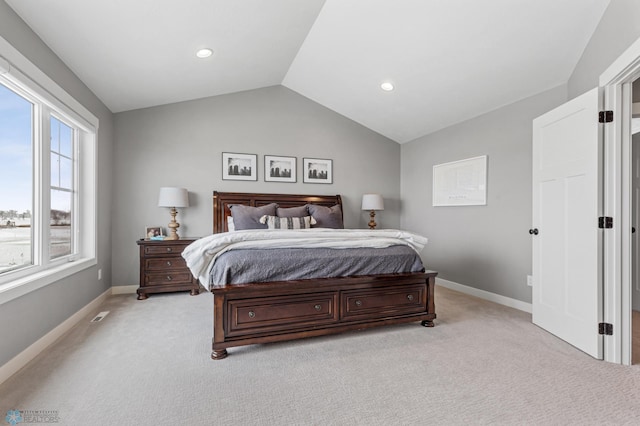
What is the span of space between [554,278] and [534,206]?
68 centimetres

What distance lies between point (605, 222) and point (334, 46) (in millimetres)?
3049

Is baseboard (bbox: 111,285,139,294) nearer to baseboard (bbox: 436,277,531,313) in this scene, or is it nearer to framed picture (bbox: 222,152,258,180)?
framed picture (bbox: 222,152,258,180)

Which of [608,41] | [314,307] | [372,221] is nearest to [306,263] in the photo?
[314,307]

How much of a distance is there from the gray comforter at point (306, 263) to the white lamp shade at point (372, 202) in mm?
2040

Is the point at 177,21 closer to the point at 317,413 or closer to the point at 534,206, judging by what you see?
the point at 317,413

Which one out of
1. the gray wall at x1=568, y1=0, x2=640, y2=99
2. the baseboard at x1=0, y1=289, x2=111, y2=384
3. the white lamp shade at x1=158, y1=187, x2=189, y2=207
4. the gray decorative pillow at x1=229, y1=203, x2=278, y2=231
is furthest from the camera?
the gray decorative pillow at x1=229, y1=203, x2=278, y2=231

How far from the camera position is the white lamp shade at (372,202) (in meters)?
4.99

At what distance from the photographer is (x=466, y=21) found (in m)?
2.75

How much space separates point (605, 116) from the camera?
2.30 metres

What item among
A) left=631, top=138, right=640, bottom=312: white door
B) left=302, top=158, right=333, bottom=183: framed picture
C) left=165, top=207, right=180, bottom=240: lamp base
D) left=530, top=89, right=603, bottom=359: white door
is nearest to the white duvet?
left=530, top=89, right=603, bottom=359: white door

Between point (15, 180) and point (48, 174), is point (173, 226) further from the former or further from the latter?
point (15, 180)

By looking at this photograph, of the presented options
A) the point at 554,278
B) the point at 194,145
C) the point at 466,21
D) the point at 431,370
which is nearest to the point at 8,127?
the point at 194,145

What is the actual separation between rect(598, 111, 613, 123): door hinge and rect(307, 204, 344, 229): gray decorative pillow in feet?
10.1

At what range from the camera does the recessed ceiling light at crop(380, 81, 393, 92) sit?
395 centimetres
